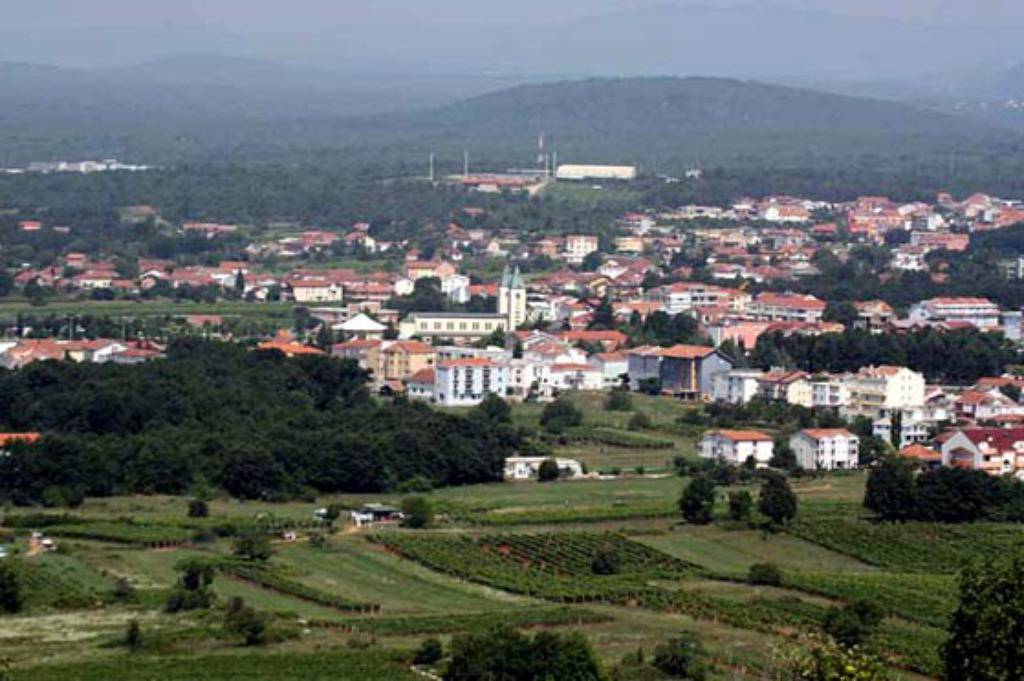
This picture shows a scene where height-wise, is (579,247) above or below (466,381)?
above

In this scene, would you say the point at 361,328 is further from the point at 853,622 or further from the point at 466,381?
the point at 853,622

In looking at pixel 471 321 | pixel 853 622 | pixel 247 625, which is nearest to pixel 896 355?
pixel 471 321

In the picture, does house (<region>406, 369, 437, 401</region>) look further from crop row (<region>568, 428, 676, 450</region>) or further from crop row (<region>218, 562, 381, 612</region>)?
crop row (<region>218, 562, 381, 612</region>)

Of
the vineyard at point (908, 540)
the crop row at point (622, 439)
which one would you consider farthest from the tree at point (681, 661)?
the crop row at point (622, 439)

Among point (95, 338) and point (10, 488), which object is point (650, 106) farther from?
point (10, 488)

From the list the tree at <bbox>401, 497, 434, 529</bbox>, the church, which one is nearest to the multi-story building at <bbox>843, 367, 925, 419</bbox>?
the church
